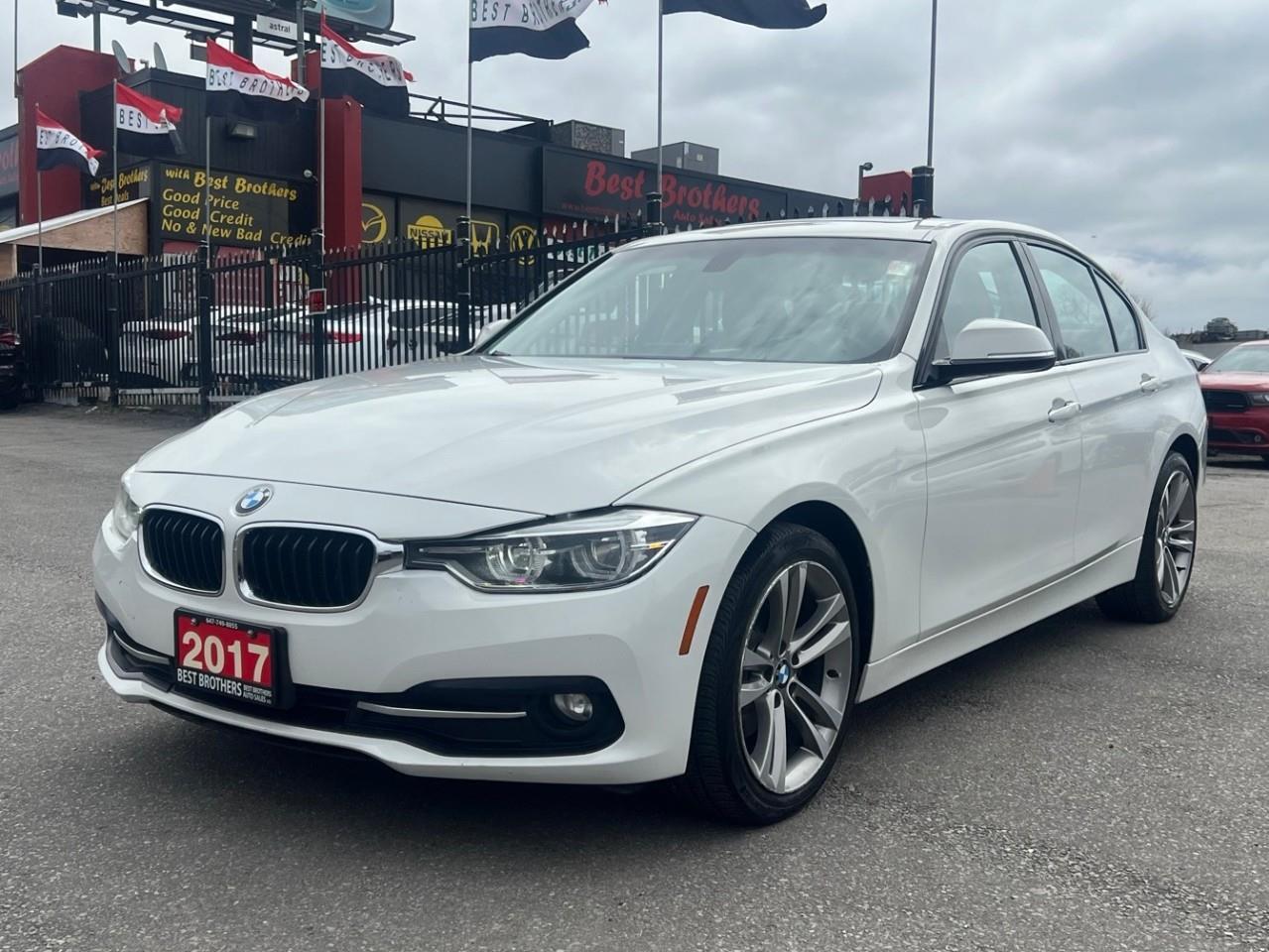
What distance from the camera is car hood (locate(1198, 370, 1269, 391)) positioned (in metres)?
13.7

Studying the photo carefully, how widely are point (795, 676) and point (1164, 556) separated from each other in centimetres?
283

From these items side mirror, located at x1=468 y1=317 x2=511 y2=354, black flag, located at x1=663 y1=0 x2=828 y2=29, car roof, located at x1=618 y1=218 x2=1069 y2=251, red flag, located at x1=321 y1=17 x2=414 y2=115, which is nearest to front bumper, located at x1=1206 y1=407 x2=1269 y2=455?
black flag, located at x1=663 y1=0 x2=828 y2=29

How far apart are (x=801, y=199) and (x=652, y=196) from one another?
21998 mm

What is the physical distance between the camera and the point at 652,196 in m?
11.5

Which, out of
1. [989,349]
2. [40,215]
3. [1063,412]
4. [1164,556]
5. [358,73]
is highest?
[358,73]

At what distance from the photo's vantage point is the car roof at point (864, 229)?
4398 millimetres

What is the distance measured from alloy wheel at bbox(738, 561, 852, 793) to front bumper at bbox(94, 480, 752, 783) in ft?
0.87

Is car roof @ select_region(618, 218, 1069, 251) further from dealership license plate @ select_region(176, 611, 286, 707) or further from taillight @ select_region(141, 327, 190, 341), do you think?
taillight @ select_region(141, 327, 190, 341)

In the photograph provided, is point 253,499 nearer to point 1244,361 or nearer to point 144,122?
point 1244,361

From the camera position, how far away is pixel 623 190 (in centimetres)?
2848

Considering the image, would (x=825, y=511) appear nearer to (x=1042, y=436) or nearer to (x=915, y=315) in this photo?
(x=915, y=315)

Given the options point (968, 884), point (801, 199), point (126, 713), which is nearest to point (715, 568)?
point (968, 884)

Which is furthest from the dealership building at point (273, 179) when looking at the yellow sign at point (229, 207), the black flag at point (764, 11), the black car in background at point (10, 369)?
the black flag at point (764, 11)

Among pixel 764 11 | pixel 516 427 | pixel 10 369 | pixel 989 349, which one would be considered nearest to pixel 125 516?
pixel 516 427
